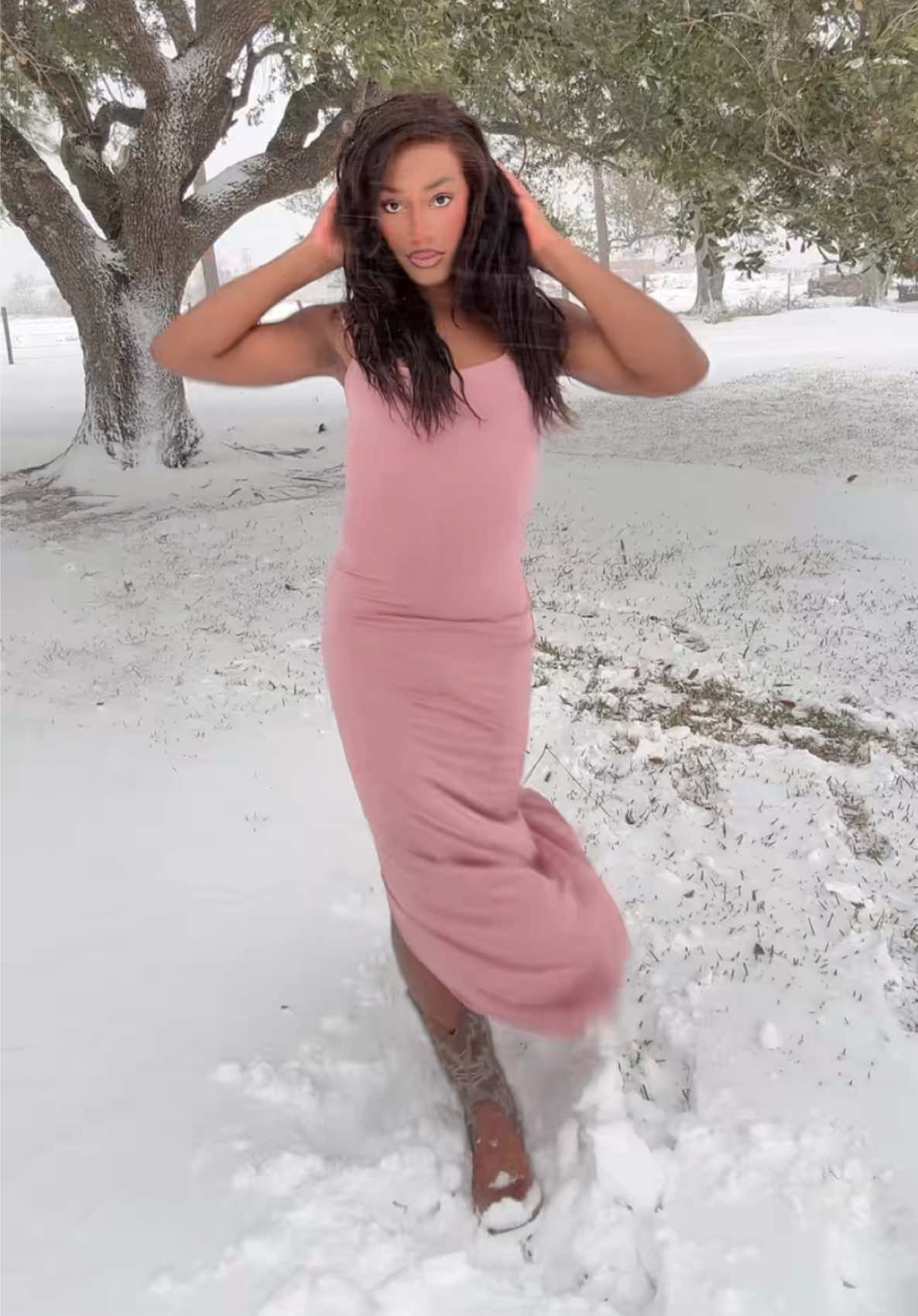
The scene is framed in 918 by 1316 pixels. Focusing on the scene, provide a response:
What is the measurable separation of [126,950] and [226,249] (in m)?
1.42

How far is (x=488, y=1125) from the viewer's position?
1.30 meters

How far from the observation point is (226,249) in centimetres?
189

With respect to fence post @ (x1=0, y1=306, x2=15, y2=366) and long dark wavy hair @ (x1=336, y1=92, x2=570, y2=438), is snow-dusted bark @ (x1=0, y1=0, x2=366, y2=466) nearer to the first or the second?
fence post @ (x1=0, y1=306, x2=15, y2=366)

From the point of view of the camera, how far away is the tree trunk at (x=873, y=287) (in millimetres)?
2623

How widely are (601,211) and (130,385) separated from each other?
285 cm

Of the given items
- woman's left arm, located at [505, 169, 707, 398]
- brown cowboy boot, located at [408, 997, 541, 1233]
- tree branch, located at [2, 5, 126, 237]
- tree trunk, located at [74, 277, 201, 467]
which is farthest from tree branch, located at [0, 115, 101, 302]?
brown cowboy boot, located at [408, 997, 541, 1233]

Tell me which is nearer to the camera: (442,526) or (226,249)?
(442,526)

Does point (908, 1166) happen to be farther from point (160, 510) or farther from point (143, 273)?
point (143, 273)

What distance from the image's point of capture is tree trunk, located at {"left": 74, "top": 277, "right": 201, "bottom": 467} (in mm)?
4312

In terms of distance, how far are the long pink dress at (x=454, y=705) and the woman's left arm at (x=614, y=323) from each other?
106mm

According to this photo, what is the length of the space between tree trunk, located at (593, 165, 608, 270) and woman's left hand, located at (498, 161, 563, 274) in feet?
2.53

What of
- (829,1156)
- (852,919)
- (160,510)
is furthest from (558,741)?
(160,510)

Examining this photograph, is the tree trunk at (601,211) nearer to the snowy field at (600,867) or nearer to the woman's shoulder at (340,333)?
the snowy field at (600,867)

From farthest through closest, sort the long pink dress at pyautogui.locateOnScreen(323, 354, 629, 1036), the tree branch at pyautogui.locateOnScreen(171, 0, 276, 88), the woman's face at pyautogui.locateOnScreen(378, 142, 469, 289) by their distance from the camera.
Result: 1. the tree branch at pyautogui.locateOnScreen(171, 0, 276, 88)
2. the long pink dress at pyautogui.locateOnScreen(323, 354, 629, 1036)
3. the woman's face at pyautogui.locateOnScreen(378, 142, 469, 289)
